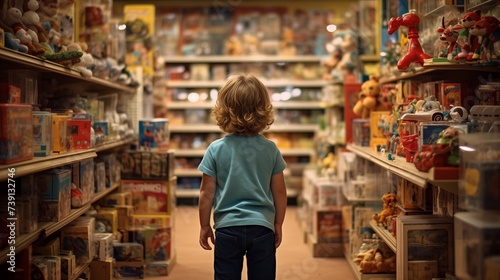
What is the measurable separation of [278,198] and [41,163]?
1082mm

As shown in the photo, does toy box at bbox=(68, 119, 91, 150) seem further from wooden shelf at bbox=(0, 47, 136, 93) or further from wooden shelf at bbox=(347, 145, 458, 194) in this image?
wooden shelf at bbox=(347, 145, 458, 194)

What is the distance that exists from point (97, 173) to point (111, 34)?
1275 mm

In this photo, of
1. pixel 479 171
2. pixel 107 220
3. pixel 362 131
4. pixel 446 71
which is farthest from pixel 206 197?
pixel 362 131

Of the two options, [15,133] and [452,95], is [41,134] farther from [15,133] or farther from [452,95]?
[452,95]

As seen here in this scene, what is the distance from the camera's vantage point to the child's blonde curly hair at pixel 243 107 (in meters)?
2.71

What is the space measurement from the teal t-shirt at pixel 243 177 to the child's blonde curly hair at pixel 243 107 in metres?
0.06

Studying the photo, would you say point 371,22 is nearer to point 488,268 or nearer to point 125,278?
point 125,278

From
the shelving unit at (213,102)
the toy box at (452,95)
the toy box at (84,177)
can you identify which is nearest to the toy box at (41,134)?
the toy box at (84,177)

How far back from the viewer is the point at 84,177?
372 centimetres

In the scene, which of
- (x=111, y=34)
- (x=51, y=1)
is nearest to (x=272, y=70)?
(x=111, y=34)

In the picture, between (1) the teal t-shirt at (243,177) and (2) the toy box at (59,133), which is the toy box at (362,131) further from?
(2) the toy box at (59,133)

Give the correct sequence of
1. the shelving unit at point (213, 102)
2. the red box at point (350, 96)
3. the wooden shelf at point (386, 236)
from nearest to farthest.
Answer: the wooden shelf at point (386, 236) → the red box at point (350, 96) → the shelving unit at point (213, 102)

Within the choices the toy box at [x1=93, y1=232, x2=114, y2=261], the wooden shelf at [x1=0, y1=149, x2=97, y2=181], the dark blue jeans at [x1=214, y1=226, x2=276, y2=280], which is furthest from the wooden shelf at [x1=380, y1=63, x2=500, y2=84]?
the toy box at [x1=93, y1=232, x2=114, y2=261]

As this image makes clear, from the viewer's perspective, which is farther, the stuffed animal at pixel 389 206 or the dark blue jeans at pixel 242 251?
the stuffed animal at pixel 389 206
